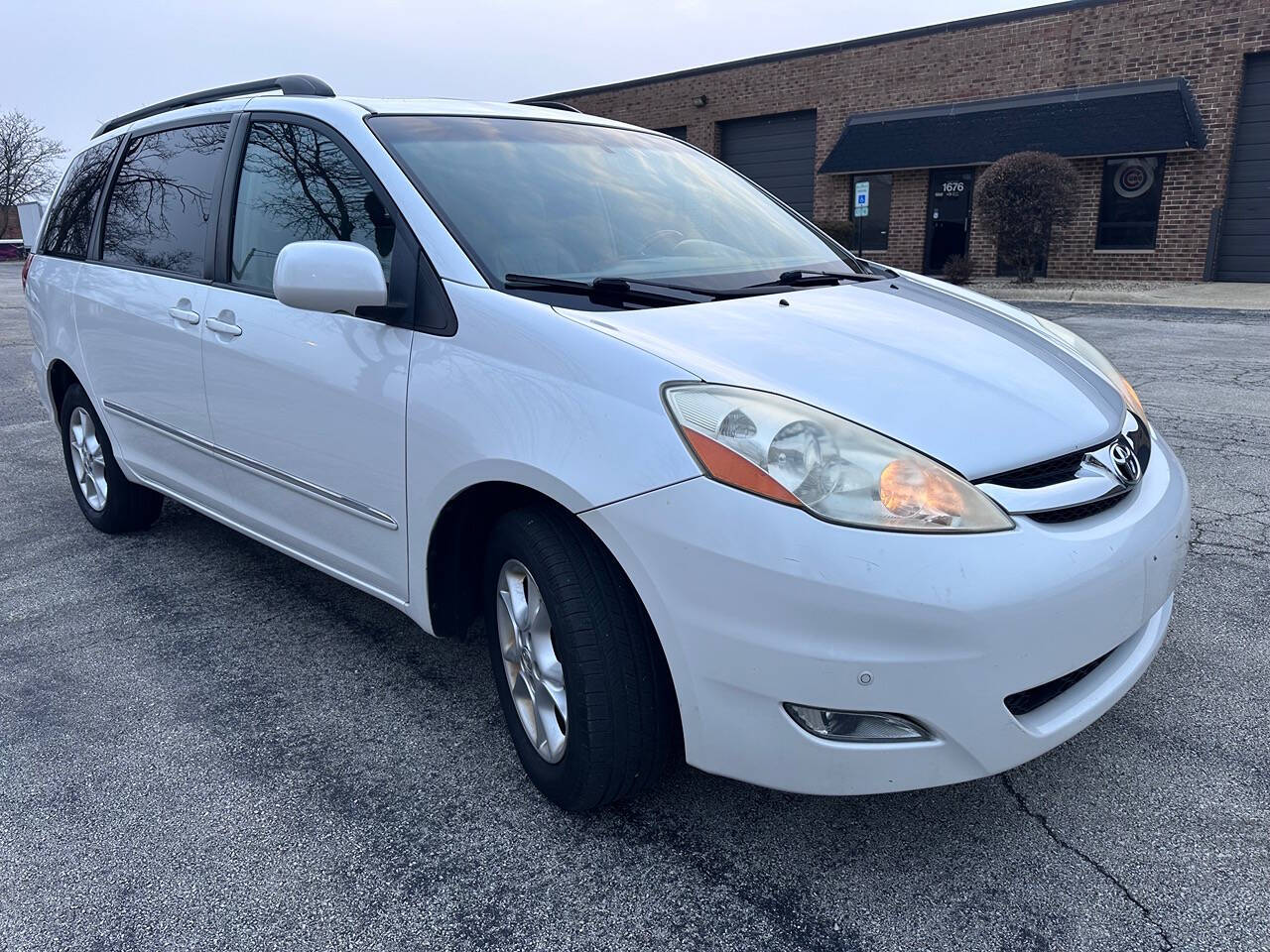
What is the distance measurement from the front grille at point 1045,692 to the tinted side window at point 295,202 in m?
1.89

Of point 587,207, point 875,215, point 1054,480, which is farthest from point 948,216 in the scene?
point 1054,480

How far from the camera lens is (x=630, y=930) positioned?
2.02m

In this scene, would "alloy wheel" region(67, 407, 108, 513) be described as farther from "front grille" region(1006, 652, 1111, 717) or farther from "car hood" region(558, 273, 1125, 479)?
"front grille" region(1006, 652, 1111, 717)

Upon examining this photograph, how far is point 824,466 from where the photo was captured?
196 centimetres

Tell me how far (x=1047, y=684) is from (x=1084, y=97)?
1973cm

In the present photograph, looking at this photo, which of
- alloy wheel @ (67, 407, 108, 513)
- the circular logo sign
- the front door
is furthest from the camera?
the circular logo sign

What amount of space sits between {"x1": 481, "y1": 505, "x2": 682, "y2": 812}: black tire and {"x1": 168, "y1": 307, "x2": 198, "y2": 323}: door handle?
1.81 metres

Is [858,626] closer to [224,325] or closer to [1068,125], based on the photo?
[224,325]

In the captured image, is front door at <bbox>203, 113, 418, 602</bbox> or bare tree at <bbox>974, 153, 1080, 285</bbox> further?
bare tree at <bbox>974, 153, 1080, 285</bbox>

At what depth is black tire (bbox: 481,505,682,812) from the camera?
2123mm

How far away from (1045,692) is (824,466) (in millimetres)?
691

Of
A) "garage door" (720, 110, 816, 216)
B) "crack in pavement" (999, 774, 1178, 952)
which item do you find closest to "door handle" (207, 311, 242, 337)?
"crack in pavement" (999, 774, 1178, 952)

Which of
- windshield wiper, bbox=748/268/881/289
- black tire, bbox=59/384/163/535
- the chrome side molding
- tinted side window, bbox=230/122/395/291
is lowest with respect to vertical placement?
black tire, bbox=59/384/163/535

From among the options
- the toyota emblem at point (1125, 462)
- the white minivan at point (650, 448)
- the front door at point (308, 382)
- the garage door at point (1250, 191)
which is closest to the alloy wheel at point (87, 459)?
the white minivan at point (650, 448)
